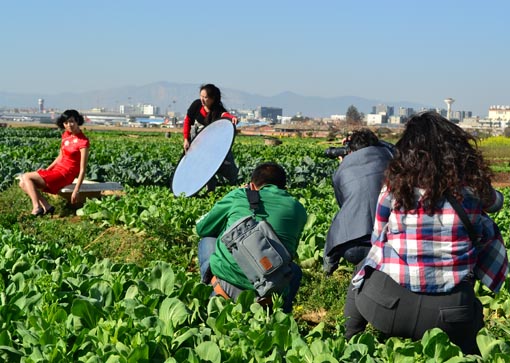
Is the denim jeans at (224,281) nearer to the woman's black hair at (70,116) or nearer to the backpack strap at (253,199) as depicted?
the backpack strap at (253,199)

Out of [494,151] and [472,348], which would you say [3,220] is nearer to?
[472,348]

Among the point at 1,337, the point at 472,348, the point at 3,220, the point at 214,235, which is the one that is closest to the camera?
the point at 1,337

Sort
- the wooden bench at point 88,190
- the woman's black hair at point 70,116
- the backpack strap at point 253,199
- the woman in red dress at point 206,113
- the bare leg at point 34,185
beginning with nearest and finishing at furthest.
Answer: the backpack strap at point 253,199 → the woman in red dress at point 206,113 → the woman's black hair at point 70,116 → the bare leg at point 34,185 → the wooden bench at point 88,190

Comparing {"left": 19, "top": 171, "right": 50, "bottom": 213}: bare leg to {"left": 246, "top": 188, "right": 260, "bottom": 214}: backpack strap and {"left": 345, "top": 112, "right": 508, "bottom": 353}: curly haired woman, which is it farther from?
{"left": 345, "top": 112, "right": 508, "bottom": 353}: curly haired woman

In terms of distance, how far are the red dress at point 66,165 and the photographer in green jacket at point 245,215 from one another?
584 centimetres

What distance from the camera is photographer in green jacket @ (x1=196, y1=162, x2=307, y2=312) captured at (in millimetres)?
4992

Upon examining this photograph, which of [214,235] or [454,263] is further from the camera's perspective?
[214,235]

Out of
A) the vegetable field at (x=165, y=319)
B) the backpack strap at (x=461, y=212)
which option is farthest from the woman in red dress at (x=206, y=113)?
the backpack strap at (x=461, y=212)

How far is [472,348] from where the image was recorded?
13.6 ft

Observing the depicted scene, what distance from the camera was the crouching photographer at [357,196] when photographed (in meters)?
4.80

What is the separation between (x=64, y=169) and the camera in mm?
10797

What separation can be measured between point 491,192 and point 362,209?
3.17 feet

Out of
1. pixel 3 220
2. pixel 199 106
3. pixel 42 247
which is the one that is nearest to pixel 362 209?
pixel 42 247

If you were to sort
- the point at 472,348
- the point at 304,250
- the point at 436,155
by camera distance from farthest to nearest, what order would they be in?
the point at 304,250 → the point at 472,348 → the point at 436,155
